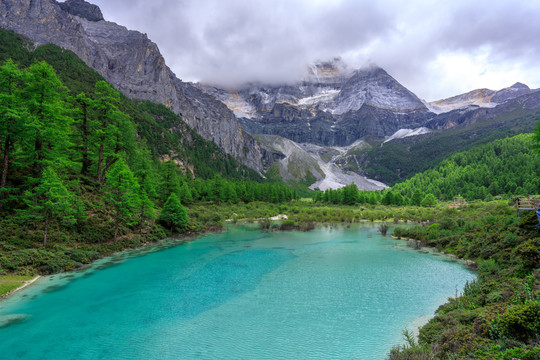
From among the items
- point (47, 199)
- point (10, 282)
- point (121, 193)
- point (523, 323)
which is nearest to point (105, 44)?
point (121, 193)

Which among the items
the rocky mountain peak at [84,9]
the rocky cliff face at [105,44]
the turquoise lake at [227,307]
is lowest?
the turquoise lake at [227,307]

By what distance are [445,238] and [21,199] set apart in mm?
45247

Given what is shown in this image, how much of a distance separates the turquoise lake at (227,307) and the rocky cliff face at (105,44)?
147 meters

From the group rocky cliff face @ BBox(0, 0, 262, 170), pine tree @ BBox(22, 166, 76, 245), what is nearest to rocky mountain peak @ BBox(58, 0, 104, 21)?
rocky cliff face @ BBox(0, 0, 262, 170)

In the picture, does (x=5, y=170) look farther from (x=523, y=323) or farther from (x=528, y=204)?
(x=528, y=204)

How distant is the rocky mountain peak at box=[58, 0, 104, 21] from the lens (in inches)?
7308

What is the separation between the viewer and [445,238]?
1291 inches

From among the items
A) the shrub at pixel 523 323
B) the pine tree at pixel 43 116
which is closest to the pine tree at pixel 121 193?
the pine tree at pixel 43 116

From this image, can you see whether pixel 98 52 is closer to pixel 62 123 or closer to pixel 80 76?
pixel 80 76

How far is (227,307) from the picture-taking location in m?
16.5

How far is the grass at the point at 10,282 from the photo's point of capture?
55.3 ft

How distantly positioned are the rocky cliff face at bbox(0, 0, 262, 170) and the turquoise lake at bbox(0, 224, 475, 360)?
483 feet

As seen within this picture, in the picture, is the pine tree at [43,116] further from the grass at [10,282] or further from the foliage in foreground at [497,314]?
the foliage in foreground at [497,314]

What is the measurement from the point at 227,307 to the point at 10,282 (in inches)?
576
